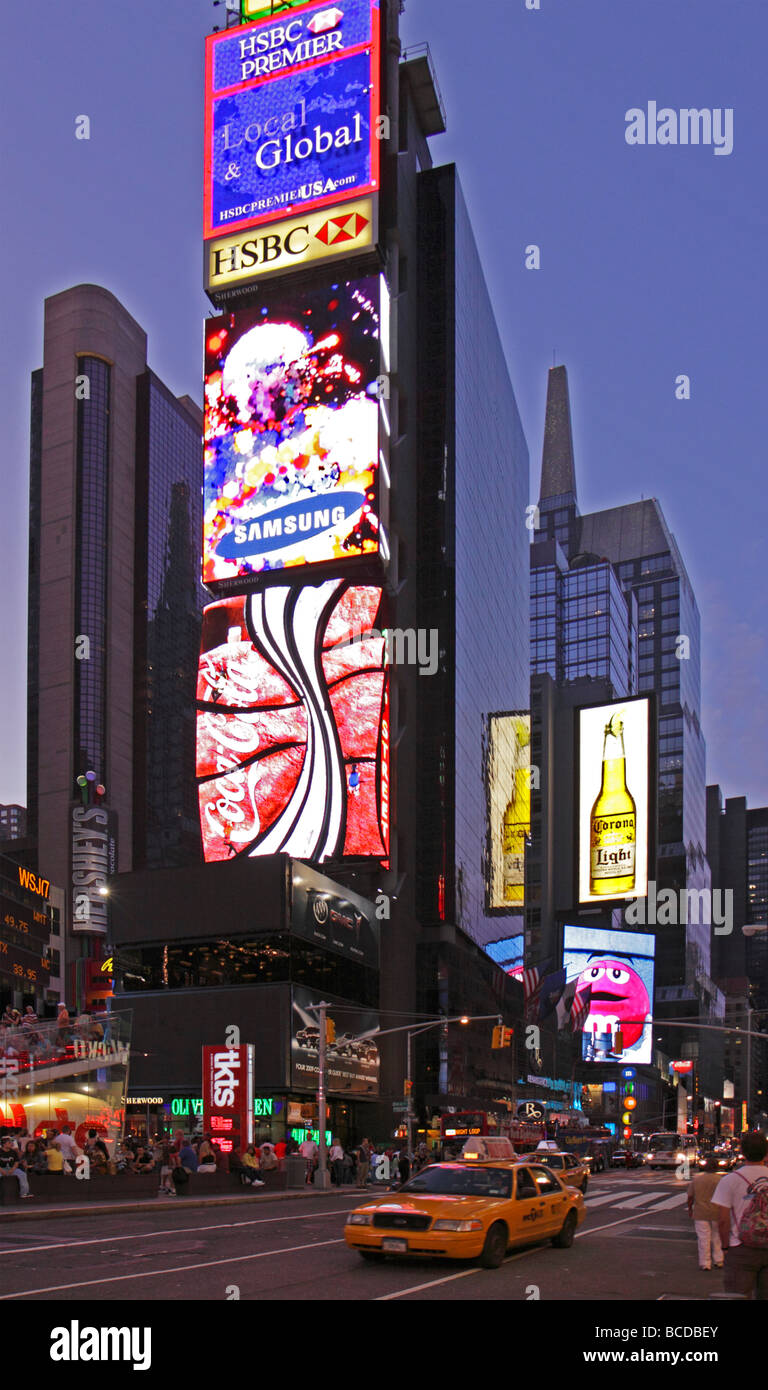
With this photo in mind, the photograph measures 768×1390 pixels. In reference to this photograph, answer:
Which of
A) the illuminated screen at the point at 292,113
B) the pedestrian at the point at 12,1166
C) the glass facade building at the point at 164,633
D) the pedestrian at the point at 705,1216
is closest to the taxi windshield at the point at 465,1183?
the pedestrian at the point at 705,1216

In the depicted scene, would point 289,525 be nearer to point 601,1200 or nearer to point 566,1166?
point 601,1200

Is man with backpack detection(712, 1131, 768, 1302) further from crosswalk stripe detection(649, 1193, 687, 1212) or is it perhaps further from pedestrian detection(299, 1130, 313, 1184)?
pedestrian detection(299, 1130, 313, 1184)

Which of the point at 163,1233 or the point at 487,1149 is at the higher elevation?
the point at 163,1233

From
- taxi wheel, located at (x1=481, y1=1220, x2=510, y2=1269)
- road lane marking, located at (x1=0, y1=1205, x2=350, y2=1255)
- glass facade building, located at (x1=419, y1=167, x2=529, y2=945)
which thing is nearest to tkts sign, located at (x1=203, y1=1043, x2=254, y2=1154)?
road lane marking, located at (x1=0, y1=1205, x2=350, y2=1255)

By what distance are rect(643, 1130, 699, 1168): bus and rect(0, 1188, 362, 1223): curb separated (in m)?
38.5

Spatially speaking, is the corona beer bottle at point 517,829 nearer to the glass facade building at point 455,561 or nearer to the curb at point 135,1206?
the glass facade building at point 455,561

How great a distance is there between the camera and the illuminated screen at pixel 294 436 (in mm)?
85062

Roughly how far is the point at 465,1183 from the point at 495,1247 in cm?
141

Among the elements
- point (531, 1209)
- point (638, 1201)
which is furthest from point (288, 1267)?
point (638, 1201)

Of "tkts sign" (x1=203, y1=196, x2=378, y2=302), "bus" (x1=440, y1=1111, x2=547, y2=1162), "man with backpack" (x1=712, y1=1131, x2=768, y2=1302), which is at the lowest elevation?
"bus" (x1=440, y1=1111, x2=547, y2=1162)

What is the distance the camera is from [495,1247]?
58.2 feet

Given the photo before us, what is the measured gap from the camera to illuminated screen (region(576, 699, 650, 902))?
424 ft
